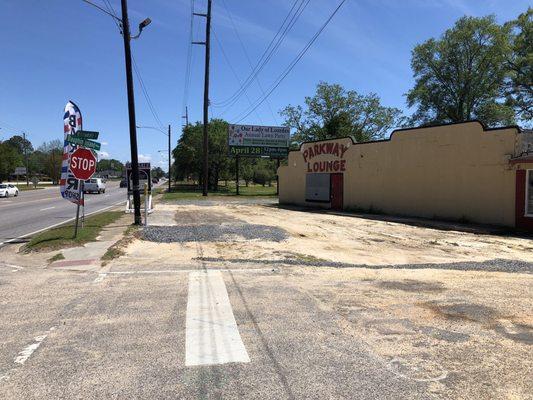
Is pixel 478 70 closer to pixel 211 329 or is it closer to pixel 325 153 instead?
pixel 325 153

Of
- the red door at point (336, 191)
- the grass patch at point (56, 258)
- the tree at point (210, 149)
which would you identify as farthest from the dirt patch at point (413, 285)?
the tree at point (210, 149)

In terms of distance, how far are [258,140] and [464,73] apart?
2074cm

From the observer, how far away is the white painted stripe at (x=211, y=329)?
4676mm

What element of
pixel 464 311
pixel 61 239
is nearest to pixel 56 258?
pixel 61 239

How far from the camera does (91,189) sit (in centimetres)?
5403

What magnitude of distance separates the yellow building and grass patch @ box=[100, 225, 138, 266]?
13.4m

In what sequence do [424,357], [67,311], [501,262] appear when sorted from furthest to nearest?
[501,262] < [67,311] < [424,357]

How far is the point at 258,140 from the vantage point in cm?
4616

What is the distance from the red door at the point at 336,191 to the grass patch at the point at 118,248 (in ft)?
49.6

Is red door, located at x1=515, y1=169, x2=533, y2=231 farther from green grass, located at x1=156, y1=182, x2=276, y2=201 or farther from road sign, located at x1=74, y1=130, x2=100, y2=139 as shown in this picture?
green grass, located at x1=156, y1=182, x2=276, y2=201

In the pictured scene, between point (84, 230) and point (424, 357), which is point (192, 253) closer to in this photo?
point (84, 230)

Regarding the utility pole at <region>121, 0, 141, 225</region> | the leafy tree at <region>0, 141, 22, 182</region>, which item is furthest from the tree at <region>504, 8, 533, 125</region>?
the leafy tree at <region>0, 141, 22, 182</region>

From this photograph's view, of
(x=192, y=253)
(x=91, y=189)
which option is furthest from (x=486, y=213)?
(x=91, y=189)

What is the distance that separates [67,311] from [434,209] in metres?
18.3
